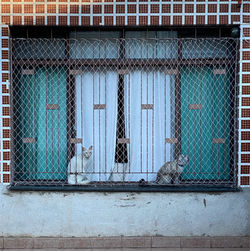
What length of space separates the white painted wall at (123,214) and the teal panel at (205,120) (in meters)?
0.43

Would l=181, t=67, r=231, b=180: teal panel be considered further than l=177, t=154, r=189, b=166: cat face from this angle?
Yes

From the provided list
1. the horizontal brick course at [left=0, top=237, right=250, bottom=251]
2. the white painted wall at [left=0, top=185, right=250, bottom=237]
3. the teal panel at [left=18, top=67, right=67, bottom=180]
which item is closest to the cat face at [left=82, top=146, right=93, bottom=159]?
the teal panel at [left=18, top=67, right=67, bottom=180]

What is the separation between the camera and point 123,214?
5.61 meters

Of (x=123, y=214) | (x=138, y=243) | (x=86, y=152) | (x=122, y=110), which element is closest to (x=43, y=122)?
(x=86, y=152)

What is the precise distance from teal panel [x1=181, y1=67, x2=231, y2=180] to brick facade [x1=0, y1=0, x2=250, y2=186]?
289 millimetres

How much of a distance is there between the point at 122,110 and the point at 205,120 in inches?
44.5

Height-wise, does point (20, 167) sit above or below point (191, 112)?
below

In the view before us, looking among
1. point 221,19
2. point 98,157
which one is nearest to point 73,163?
point 98,157

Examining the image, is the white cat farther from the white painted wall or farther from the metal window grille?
the white painted wall

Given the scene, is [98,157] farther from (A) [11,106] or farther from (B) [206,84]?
(B) [206,84]

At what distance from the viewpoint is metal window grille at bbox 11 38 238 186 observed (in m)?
5.75

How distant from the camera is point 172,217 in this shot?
221 inches

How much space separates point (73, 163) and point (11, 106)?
111cm

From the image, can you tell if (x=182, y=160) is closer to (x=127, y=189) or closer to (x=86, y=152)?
(x=127, y=189)
